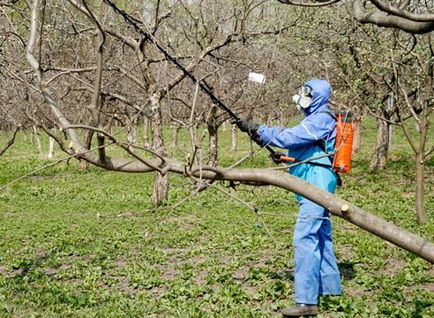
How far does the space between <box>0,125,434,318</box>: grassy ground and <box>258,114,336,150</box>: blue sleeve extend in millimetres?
1208

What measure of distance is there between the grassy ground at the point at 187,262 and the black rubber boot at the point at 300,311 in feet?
0.78

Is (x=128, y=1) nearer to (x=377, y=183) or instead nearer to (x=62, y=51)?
(x=62, y=51)

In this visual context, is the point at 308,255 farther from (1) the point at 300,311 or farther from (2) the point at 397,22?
(2) the point at 397,22

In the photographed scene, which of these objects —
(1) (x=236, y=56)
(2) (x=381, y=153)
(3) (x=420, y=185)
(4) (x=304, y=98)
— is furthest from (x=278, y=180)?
(2) (x=381, y=153)

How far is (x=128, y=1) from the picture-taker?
12.8m

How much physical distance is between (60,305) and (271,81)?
12702 mm

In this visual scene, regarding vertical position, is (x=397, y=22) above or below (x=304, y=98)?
above

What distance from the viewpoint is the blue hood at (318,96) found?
5.82 meters

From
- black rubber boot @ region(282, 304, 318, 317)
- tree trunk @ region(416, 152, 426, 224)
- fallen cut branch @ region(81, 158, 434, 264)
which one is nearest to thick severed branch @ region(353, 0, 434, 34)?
fallen cut branch @ region(81, 158, 434, 264)

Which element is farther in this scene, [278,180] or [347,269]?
[347,269]

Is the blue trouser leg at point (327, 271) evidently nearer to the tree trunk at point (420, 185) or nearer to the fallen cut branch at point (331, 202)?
the fallen cut branch at point (331, 202)

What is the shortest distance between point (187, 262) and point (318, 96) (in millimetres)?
3427

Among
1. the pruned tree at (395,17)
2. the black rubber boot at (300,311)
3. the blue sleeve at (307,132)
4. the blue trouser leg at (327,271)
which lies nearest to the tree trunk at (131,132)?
the pruned tree at (395,17)

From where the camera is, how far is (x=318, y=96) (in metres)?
5.82
